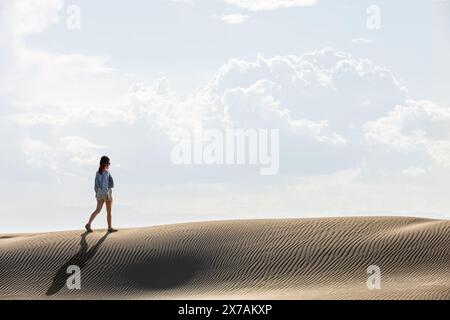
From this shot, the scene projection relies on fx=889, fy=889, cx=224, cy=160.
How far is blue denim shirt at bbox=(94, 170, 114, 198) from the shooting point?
22219 mm

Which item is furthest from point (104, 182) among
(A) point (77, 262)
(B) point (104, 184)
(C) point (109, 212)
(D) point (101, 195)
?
(A) point (77, 262)

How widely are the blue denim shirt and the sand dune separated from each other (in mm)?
1862

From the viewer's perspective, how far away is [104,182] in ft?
72.9

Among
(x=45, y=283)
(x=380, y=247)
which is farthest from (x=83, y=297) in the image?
(x=380, y=247)

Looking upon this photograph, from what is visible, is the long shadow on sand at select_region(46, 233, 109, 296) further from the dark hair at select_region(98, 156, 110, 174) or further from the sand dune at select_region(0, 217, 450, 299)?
the dark hair at select_region(98, 156, 110, 174)

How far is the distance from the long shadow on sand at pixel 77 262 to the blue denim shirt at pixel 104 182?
1.82 meters

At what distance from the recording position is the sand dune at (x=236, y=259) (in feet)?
67.7

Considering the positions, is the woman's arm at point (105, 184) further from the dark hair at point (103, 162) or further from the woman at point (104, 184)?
the dark hair at point (103, 162)

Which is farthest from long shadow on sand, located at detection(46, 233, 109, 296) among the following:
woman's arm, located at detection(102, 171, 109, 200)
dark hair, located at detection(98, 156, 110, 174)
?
dark hair, located at detection(98, 156, 110, 174)

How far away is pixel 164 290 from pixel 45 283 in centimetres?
315

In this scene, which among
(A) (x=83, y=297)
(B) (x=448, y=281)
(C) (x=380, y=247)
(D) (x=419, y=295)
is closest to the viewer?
(D) (x=419, y=295)

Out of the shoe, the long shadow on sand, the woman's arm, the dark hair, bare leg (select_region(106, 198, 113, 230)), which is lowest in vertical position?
the long shadow on sand
